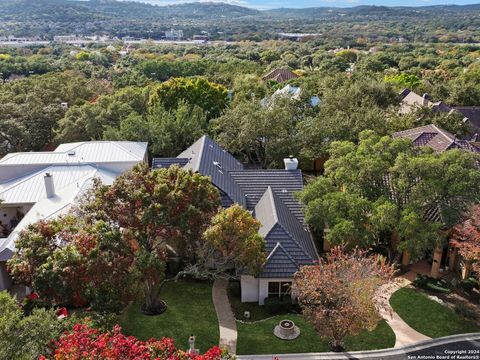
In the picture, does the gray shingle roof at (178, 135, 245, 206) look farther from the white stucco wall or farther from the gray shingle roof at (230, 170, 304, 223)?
the white stucco wall

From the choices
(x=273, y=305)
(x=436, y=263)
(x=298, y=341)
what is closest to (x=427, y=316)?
(x=436, y=263)

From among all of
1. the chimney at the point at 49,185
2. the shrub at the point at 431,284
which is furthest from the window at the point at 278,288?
the chimney at the point at 49,185

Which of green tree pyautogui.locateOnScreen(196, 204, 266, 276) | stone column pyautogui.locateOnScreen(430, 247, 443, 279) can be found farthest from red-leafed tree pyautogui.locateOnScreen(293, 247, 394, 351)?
stone column pyautogui.locateOnScreen(430, 247, 443, 279)

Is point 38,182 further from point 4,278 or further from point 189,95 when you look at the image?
point 189,95

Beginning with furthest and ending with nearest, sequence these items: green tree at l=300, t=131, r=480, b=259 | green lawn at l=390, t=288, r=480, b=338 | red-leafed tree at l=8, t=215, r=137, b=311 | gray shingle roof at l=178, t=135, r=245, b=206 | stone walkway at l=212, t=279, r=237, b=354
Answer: gray shingle roof at l=178, t=135, r=245, b=206 < green tree at l=300, t=131, r=480, b=259 < green lawn at l=390, t=288, r=480, b=338 < stone walkway at l=212, t=279, r=237, b=354 < red-leafed tree at l=8, t=215, r=137, b=311

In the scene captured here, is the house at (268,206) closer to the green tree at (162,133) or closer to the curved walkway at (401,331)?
the curved walkway at (401,331)
